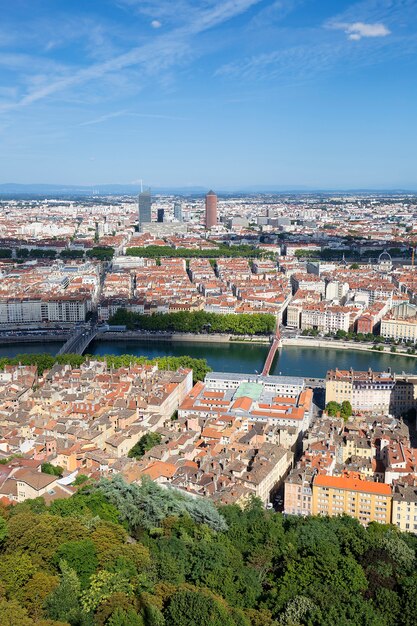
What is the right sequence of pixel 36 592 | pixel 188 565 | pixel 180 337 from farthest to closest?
pixel 180 337 → pixel 188 565 → pixel 36 592

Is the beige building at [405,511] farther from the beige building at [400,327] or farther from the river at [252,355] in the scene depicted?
the beige building at [400,327]

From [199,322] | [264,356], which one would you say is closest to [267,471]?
[264,356]

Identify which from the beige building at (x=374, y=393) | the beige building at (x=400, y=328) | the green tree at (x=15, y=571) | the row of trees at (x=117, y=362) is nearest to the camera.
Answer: the green tree at (x=15, y=571)

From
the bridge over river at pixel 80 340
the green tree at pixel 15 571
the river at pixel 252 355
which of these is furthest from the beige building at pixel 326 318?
the green tree at pixel 15 571

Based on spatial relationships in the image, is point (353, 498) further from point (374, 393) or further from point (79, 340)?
point (79, 340)

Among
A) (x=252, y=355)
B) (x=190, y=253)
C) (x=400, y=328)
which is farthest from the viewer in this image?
(x=190, y=253)

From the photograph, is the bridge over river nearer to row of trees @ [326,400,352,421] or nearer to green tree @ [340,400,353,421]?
row of trees @ [326,400,352,421]
